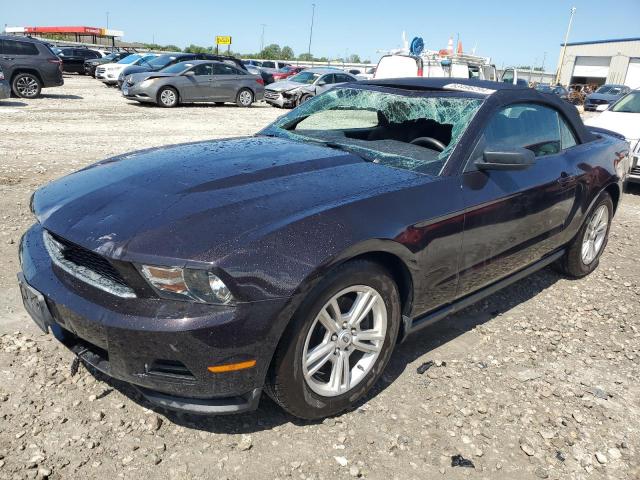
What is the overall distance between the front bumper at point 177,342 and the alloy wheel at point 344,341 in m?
0.29

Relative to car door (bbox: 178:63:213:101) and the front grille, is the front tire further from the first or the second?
car door (bbox: 178:63:213:101)

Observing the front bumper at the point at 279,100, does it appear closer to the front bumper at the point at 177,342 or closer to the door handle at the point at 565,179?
the door handle at the point at 565,179

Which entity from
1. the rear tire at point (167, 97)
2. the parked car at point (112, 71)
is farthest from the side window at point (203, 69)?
the parked car at point (112, 71)

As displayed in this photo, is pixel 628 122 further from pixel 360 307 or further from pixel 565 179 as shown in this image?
pixel 360 307

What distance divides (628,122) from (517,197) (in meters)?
6.16

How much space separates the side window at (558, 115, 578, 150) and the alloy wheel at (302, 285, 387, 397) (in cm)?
225

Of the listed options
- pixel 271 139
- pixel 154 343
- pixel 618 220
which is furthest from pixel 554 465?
pixel 618 220

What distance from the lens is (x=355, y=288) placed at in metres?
2.43

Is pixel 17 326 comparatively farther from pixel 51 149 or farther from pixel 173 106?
pixel 173 106

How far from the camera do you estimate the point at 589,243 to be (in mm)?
4523

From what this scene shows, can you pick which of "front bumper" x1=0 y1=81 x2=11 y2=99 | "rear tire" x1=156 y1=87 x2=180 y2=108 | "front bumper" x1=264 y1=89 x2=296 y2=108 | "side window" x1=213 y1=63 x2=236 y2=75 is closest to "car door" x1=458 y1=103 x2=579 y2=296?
"front bumper" x1=0 y1=81 x2=11 y2=99

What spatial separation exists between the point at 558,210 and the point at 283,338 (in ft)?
8.00

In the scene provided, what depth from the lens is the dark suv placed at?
48.8 ft

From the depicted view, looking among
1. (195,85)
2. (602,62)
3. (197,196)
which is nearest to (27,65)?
(195,85)
